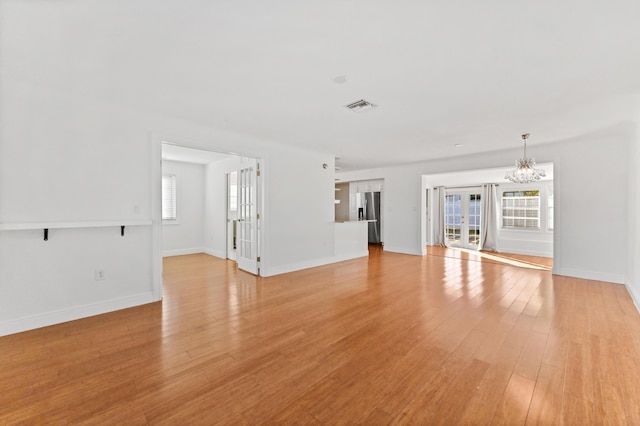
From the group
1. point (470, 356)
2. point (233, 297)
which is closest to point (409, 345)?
point (470, 356)

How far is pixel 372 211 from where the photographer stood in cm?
916

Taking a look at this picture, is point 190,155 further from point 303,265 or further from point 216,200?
point 303,265

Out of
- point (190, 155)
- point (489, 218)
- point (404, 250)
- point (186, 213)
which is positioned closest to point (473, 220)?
point (489, 218)

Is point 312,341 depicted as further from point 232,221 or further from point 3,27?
point 232,221

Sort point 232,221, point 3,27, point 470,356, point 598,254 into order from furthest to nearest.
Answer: point 232,221, point 598,254, point 470,356, point 3,27

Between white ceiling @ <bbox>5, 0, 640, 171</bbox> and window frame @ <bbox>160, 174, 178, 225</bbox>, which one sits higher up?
white ceiling @ <bbox>5, 0, 640, 171</bbox>

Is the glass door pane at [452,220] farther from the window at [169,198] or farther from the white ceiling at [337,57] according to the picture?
the window at [169,198]

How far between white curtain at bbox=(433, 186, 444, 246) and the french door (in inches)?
6.1

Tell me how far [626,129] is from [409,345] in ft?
16.2

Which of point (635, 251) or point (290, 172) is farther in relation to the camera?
point (290, 172)

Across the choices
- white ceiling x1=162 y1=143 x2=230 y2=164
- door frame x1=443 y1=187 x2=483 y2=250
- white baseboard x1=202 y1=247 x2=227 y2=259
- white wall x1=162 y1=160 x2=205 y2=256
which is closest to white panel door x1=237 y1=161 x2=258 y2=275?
white ceiling x1=162 y1=143 x2=230 y2=164

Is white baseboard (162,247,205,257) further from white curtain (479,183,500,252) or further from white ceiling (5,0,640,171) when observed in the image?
white curtain (479,183,500,252)

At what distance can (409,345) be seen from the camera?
2451 mm

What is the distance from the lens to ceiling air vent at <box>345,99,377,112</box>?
309cm
